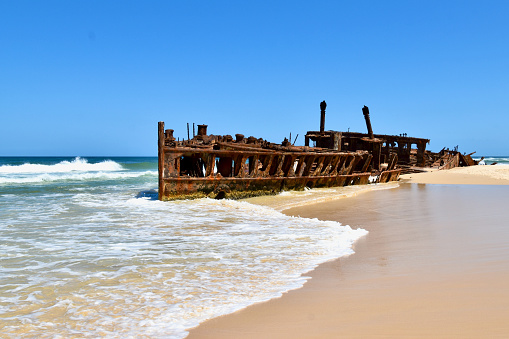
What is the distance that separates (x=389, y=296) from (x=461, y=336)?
87cm

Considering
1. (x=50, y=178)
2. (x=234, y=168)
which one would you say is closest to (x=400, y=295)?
(x=234, y=168)

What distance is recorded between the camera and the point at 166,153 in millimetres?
11117

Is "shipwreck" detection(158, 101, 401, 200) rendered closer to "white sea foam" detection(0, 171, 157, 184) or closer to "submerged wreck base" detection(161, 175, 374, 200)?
"submerged wreck base" detection(161, 175, 374, 200)

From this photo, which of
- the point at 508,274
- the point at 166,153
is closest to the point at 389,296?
the point at 508,274

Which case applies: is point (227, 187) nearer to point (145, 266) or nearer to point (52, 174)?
point (145, 266)

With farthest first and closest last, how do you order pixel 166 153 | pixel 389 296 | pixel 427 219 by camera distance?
pixel 166 153 → pixel 427 219 → pixel 389 296

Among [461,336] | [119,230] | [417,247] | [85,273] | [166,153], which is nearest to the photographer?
[461,336]

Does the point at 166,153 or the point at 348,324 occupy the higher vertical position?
the point at 166,153

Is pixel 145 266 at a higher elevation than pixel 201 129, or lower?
lower

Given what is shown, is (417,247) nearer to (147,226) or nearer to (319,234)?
(319,234)

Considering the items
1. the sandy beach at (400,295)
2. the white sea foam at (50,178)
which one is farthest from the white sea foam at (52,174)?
the sandy beach at (400,295)

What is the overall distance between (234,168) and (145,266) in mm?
7833

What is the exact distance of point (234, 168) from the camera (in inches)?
492

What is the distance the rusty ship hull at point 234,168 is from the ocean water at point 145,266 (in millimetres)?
2332
